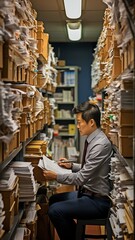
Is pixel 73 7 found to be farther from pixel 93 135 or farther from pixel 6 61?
pixel 6 61

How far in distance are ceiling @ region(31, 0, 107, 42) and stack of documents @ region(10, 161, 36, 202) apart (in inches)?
105

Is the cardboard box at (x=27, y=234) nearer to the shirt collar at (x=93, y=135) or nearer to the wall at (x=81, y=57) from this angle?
the shirt collar at (x=93, y=135)

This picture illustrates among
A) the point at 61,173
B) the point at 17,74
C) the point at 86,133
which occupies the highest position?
the point at 17,74

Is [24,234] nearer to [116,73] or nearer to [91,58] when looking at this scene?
[116,73]

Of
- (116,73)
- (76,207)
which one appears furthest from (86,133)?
(116,73)

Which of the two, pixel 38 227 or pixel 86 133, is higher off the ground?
pixel 86 133

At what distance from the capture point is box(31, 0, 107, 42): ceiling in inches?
188

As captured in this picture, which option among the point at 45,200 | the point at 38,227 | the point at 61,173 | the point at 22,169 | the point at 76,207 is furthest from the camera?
the point at 45,200

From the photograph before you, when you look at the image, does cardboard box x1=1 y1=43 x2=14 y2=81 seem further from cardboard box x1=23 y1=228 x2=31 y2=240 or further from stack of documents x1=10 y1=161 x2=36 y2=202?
cardboard box x1=23 y1=228 x2=31 y2=240

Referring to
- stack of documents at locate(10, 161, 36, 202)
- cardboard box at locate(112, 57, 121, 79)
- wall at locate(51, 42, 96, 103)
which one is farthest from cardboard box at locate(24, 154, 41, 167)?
wall at locate(51, 42, 96, 103)

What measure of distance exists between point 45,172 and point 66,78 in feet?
15.1

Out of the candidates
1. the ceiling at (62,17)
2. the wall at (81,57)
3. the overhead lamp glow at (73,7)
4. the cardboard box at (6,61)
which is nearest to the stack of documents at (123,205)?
the cardboard box at (6,61)

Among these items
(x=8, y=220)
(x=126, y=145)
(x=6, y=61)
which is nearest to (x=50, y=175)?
(x=8, y=220)

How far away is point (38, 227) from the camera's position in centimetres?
363
